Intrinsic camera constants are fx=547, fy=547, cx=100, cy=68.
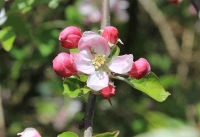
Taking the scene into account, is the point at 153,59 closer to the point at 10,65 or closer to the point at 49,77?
the point at 49,77

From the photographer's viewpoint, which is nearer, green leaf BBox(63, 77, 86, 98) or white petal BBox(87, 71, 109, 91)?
white petal BBox(87, 71, 109, 91)

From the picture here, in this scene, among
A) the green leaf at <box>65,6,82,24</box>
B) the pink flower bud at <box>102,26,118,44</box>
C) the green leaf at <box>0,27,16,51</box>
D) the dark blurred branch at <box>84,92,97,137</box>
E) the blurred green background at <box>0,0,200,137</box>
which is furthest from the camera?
the blurred green background at <box>0,0,200,137</box>

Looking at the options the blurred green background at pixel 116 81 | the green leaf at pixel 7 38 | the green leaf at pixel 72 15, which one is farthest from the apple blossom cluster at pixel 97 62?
the green leaf at pixel 72 15

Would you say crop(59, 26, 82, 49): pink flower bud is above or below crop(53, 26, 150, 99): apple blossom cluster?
above

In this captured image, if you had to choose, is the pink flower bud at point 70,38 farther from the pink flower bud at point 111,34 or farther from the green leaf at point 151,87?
the green leaf at point 151,87

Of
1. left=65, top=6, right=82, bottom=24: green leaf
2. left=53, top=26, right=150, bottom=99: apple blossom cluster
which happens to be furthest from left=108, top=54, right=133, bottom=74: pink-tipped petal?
left=65, top=6, right=82, bottom=24: green leaf

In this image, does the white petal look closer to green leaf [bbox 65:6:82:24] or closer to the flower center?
the flower center

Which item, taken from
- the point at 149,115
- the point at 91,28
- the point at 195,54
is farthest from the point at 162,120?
the point at 195,54
